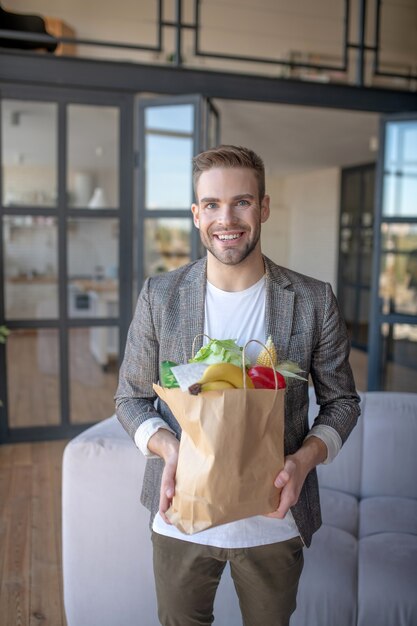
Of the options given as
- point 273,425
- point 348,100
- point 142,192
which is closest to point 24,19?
point 142,192

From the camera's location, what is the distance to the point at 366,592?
5.87ft

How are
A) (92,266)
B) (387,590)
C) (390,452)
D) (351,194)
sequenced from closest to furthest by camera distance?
(387,590)
(390,452)
(92,266)
(351,194)

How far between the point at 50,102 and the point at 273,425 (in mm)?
3387

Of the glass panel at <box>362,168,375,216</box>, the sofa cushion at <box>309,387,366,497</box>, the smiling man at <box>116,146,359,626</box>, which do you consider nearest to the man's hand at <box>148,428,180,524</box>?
the smiling man at <box>116,146,359,626</box>

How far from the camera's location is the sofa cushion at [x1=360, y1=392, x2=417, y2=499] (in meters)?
2.40

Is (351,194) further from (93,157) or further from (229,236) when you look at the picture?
(229,236)

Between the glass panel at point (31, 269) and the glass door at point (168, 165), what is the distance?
613mm

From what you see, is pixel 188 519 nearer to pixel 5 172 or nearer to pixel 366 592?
pixel 366 592

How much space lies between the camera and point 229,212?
A: 1193mm

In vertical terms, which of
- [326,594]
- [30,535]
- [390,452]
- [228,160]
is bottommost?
[30,535]

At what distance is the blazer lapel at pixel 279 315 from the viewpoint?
1247mm

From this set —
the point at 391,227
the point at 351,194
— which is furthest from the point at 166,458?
the point at 351,194

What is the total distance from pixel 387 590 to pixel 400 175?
3.26m

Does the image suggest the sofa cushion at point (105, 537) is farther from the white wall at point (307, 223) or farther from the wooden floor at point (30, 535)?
the white wall at point (307, 223)
